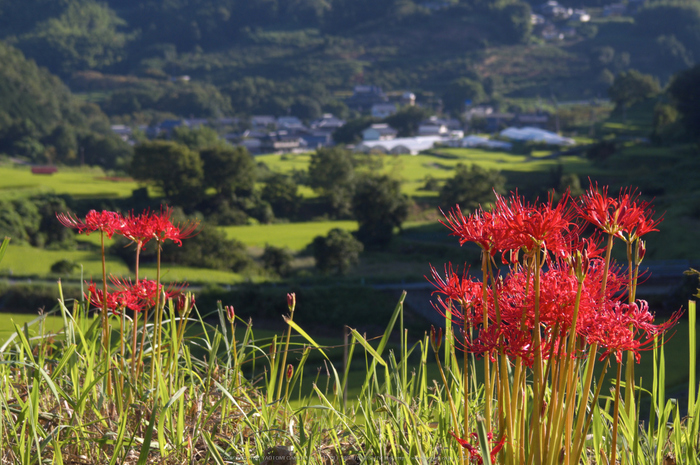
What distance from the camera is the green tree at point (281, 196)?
37031mm

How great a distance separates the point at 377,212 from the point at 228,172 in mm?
10310

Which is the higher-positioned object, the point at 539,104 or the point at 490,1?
the point at 490,1

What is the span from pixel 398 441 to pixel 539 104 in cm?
9894

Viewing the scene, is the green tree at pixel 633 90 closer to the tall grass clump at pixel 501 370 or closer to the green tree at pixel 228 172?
the green tree at pixel 228 172

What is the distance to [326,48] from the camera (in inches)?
5079

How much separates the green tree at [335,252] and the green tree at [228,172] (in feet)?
40.9

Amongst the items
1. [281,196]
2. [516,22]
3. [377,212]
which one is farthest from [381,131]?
[516,22]

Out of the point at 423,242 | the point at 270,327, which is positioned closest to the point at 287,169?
the point at 423,242

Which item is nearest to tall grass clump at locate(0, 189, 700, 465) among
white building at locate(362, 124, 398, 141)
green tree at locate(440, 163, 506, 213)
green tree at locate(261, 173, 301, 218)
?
green tree at locate(440, 163, 506, 213)

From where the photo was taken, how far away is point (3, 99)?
67500 mm

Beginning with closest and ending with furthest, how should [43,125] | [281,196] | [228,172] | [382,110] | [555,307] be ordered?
[555,307]
[228,172]
[281,196]
[43,125]
[382,110]

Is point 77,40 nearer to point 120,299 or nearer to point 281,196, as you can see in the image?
point 281,196

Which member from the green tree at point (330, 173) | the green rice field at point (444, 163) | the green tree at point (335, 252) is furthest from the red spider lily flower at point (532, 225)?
the green rice field at point (444, 163)

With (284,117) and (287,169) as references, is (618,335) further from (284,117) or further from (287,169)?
(284,117)
